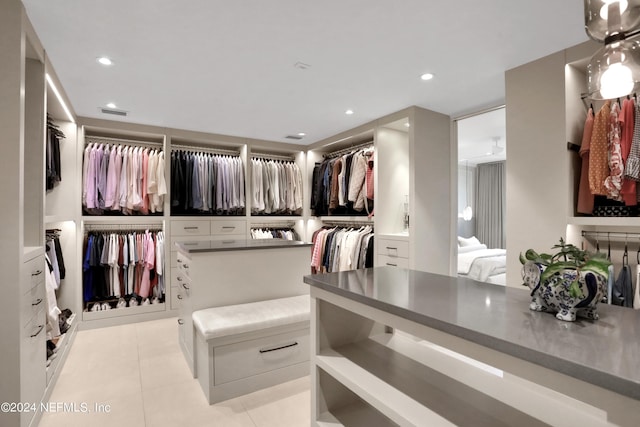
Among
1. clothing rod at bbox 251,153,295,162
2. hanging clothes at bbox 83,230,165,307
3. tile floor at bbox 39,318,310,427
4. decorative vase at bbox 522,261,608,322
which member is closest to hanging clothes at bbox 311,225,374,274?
clothing rod at bbox 251,153,295,162

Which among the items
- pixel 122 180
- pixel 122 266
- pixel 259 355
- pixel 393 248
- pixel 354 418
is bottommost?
pixel 259 355

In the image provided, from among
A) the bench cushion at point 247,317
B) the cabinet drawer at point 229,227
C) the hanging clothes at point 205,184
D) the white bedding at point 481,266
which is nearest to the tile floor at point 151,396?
the bench cushion at point 247,317

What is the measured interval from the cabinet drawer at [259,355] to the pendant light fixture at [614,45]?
2.16 m

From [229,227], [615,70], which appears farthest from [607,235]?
[229,227]

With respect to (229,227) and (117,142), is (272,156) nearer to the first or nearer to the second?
(229,227)

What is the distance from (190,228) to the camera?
4.05 m

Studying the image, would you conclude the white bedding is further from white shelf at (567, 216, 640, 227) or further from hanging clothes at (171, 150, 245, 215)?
hanging clothes at (171, 150, 245, 215)

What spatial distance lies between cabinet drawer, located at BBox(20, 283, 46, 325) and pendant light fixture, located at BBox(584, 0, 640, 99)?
2.75 meters

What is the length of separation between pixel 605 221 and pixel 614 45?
50.4 inches

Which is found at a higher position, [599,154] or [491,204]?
[599,154]

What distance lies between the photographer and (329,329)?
1.39 metres

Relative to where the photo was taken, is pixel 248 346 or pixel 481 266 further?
pixel 481 266

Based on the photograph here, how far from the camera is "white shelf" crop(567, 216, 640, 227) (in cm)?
174

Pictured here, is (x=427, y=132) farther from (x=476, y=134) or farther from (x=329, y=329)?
(x=329, y=329)
